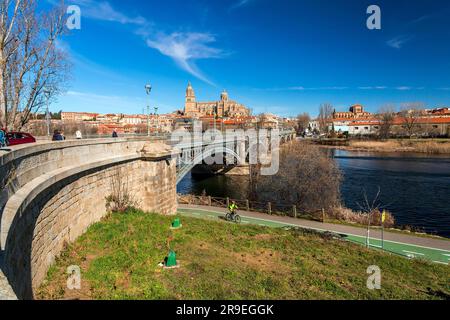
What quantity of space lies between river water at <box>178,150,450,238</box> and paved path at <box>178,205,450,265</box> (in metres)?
6.14

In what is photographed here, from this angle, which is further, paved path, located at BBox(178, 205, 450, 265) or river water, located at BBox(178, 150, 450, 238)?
river water, located at BBox(178, 150, 450, 238)

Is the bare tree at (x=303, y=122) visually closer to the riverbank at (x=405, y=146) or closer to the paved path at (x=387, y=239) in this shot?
the riverbank at (x=405, y=146)

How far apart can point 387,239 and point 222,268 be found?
32.0ft

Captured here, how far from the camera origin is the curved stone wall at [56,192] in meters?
4.76

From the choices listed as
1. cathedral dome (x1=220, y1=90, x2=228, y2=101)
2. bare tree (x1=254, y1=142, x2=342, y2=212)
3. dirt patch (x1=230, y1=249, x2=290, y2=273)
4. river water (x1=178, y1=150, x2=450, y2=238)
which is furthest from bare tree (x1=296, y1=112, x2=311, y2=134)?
dirt patch (x1=230, y1=249, x2=290, y2=273)

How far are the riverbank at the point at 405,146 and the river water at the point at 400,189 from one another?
63.1 feet

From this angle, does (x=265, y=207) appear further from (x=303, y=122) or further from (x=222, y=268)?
(x=303, y=122)

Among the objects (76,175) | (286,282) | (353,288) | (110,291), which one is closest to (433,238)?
(353,288)

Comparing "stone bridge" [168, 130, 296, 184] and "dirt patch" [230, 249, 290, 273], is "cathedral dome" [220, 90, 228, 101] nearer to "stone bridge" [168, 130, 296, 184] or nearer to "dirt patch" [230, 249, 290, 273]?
"stone bridge" [168, 130, 296, 184]

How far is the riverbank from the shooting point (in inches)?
2594

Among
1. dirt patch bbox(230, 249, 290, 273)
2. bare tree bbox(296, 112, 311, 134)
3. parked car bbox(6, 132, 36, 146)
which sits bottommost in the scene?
dirt patch bbox(230, 249, 290, 273)

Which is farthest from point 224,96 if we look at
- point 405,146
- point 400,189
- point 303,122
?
point 400,189

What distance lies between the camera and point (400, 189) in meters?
30.7

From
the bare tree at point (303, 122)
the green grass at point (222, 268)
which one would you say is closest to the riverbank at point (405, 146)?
the bare tree at point (303, 122)
